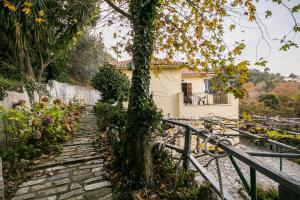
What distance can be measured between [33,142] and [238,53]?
15.8 feet

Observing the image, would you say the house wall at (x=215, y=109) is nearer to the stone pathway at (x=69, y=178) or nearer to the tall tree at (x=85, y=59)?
the tall tree at (x=85, y=59)

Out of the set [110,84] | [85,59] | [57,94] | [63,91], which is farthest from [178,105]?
[85,59]

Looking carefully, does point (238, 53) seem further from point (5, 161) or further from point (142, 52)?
point (5, 161)

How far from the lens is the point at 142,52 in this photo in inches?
116

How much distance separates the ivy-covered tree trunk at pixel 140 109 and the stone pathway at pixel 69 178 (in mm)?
557

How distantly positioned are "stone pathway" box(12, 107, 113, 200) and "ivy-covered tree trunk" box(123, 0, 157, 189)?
21.9 inches

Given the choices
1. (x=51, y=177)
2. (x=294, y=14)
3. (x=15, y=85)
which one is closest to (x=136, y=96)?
(x=51, y=177)

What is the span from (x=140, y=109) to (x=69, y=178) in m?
1.86

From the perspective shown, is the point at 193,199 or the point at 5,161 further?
the point at 5,161

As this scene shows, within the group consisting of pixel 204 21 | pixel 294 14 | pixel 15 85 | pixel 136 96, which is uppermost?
pixel 204 21

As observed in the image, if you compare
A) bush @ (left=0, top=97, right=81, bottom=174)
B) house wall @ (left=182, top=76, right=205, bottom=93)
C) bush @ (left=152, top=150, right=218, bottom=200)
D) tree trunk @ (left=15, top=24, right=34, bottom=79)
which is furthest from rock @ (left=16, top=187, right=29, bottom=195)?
house wall @ (left=182, top=76, right=205, bottom=93)

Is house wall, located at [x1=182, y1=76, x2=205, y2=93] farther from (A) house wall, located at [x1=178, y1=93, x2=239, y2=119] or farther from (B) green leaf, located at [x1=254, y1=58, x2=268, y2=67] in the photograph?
(B) green leaf, located at [x1=254, y1=58, x2=268, y2=67]

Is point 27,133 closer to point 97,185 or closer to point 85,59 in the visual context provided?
point 97,185

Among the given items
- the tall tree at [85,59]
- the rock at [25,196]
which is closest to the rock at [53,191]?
the rock at [25,196]
